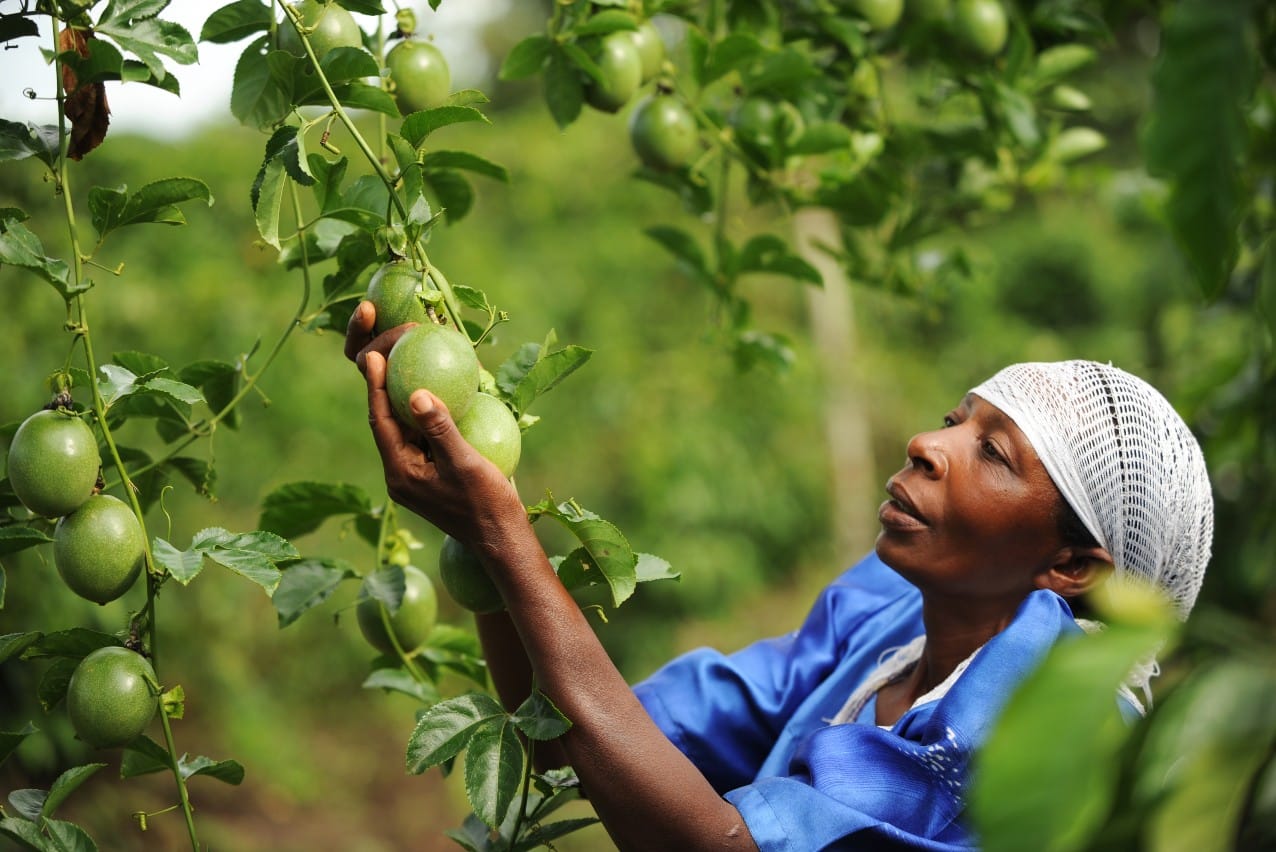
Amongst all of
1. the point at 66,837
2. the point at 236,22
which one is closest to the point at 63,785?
the point at 66,837

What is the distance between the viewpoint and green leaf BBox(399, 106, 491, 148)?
968mm

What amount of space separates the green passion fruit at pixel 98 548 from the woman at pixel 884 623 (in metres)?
0.22

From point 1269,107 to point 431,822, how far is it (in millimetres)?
3087

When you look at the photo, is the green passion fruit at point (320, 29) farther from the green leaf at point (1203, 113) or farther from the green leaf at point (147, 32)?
the green leaf at point (1203, 113)

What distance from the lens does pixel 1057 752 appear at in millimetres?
447

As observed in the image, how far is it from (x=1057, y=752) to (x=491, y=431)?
59cm

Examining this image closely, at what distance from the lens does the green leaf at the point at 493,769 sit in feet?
3.16

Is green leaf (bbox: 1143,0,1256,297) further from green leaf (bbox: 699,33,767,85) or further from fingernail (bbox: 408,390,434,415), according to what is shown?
green leaf (bbox: 699,33,767,85)

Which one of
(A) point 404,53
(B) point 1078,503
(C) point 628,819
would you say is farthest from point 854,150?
(C) point 628,819

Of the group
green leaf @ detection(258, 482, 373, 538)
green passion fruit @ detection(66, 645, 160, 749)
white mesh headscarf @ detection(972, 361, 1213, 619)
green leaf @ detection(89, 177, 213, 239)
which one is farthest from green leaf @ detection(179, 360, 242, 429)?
white mesh headscarf @ detection(972, 361, 1213, 619)

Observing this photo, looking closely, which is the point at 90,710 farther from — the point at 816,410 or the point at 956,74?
the point at 816,410

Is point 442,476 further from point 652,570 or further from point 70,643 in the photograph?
point 70,643

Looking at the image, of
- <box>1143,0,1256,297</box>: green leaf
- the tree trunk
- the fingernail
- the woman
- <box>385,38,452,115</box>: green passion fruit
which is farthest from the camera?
the tree trunk

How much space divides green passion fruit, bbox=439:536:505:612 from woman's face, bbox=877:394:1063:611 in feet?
1.57
